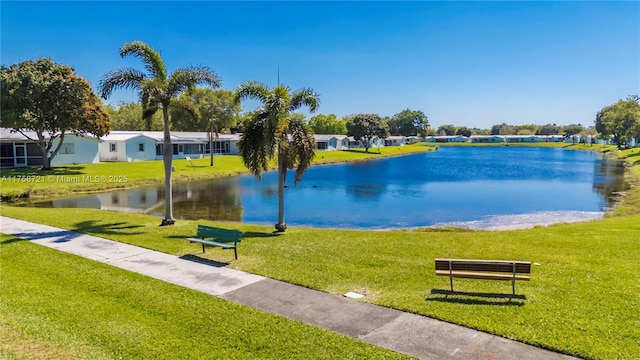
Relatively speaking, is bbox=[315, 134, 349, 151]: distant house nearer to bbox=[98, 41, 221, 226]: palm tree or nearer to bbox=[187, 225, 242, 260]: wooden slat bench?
bbox=[98, 41, 221, 226]: palm tree

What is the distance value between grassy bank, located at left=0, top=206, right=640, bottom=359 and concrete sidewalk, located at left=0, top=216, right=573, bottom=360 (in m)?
0.35

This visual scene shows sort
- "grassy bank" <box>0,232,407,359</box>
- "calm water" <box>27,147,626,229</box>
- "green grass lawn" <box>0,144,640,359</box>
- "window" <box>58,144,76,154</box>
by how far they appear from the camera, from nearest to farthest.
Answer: "grassy bank" <box>0,232,407,359</box>, "green grass lawn" <box>0,144,640,359</box>, "calm water" <box>27,147,626,229</box>, "window" <box>58,144,76,154</box>

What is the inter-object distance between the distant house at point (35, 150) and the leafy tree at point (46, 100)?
3.76 metres

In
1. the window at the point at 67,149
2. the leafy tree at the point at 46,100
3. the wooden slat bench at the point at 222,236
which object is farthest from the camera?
the window at the point at 67,149

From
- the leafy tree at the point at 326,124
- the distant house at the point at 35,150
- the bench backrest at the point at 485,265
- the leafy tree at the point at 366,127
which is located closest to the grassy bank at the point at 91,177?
the distant house at the point at 35,150

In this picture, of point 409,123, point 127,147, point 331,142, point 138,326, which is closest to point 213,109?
point 127,147

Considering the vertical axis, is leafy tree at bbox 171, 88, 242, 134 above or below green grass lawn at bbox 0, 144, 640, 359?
above

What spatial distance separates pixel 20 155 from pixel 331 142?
66104 mm

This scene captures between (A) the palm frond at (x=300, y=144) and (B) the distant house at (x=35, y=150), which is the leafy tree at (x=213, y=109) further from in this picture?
(A) the palm frond at (x=300, y=144)

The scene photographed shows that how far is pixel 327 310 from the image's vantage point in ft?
27.1

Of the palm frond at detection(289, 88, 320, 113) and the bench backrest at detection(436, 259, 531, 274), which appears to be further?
the palm frond at detection(289, 88, 320, 113)

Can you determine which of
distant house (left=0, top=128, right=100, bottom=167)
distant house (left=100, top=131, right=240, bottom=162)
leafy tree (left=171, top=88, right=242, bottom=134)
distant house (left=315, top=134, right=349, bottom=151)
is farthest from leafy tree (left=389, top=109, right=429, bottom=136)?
distant house (left=0, top=128, right=100, bottom=167)

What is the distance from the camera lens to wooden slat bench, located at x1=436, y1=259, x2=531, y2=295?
858cm

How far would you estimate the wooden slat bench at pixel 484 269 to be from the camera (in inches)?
338
